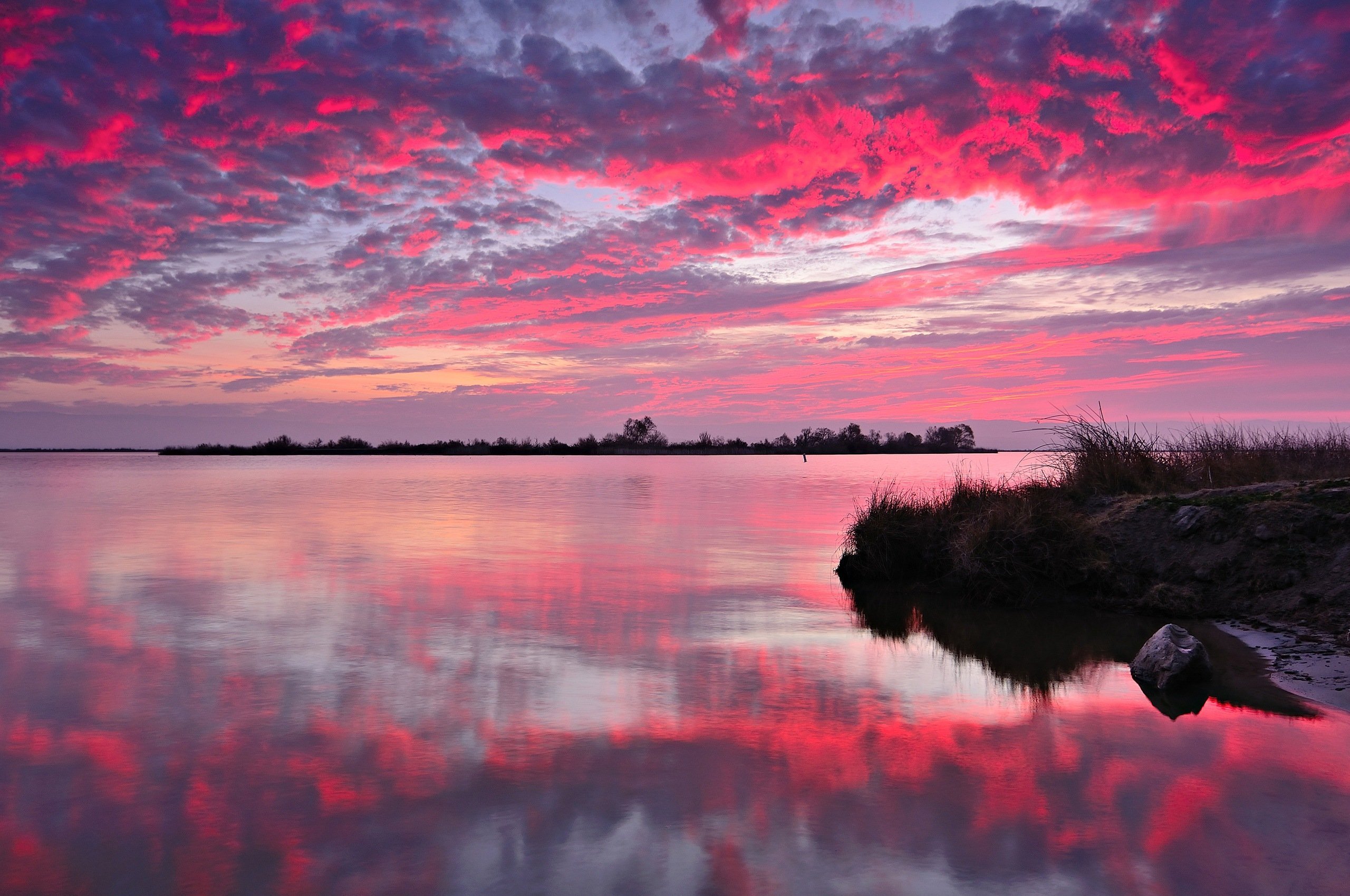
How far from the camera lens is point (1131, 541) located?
13.8m

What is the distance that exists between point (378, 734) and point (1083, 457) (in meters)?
17.0

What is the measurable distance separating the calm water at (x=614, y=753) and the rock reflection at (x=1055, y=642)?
83 mm

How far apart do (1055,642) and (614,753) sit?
273 inches

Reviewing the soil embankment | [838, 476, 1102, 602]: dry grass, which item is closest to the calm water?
[838, 476, 1102, 602]: dry grass

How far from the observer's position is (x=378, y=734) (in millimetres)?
7121

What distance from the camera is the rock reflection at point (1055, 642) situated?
815 cm

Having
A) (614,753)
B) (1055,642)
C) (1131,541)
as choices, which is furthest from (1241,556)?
(614,753)

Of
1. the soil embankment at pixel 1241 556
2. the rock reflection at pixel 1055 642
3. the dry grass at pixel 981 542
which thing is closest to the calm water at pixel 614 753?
the rock reflection at pixel 1055 642

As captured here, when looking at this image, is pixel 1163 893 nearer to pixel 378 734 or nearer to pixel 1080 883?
pixel 1080 883

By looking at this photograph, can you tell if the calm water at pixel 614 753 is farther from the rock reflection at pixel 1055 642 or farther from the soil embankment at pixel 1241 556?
the soil embankment at pixel 1241 556

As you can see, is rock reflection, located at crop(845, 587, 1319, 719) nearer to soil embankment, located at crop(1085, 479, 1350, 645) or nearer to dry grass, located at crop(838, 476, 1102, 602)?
dry grass, located at crop(838, 476, 1102, 602)

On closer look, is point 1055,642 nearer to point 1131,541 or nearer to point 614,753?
point 1131,541

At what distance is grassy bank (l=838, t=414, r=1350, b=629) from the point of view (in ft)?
38.4

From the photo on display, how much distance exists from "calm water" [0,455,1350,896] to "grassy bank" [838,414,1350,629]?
1623 millimetres
